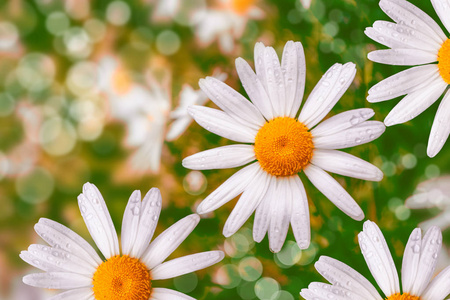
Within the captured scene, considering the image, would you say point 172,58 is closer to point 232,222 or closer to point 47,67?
point 47,67

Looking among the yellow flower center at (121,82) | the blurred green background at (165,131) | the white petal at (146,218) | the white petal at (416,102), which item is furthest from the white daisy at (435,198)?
the yellow flower center at (121,82)

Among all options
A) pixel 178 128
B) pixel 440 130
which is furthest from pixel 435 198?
pixel 178 128

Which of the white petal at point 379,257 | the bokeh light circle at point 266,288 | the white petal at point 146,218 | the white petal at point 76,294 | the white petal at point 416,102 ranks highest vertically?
the white petal at point 416,102

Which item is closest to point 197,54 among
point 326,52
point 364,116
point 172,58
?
point 172,58

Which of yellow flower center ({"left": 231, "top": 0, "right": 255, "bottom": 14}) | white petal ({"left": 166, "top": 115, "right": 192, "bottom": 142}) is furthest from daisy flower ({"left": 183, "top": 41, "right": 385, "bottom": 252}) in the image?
yellow flower center ({"left": 231, "top": 0, "right": 255, "bottom": 14})

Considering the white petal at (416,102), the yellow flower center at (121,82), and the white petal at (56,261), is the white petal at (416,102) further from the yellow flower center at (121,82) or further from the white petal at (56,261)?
the yellow flower center at (121,82)

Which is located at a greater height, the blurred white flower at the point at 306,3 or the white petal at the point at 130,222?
the blurred white flower at the point at 306,3

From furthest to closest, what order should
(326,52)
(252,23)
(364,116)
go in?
(252,23)
(326,52)
(364,116)
